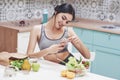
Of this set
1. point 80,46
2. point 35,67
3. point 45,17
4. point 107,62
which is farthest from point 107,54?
point 35,67

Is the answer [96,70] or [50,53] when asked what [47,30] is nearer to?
[50,53]

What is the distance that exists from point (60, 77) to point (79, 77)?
164 millimetres

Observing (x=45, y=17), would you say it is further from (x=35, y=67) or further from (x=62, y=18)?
(x=35, y=67)

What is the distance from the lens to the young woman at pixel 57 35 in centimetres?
266

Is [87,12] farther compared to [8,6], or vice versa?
[87,12]

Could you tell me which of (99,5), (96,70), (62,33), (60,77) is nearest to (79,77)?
(60,77)

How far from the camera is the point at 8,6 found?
421cm

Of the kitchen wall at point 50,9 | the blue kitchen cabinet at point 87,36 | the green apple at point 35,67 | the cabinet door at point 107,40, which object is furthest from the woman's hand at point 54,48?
the kitchen wall at point 50,9

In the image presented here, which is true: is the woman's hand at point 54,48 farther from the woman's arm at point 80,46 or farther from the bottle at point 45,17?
the bottle at point 45,17

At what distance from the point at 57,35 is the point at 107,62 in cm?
149

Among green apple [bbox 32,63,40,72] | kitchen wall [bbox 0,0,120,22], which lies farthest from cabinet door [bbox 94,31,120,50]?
green apple [bbox 32,63,40,72]

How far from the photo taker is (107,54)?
398 centimetres

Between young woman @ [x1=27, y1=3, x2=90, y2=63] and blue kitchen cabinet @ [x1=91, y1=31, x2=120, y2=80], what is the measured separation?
124 cm

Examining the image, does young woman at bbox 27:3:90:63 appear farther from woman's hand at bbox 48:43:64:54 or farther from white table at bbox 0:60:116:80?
white table at bbox 0:60:116:80
